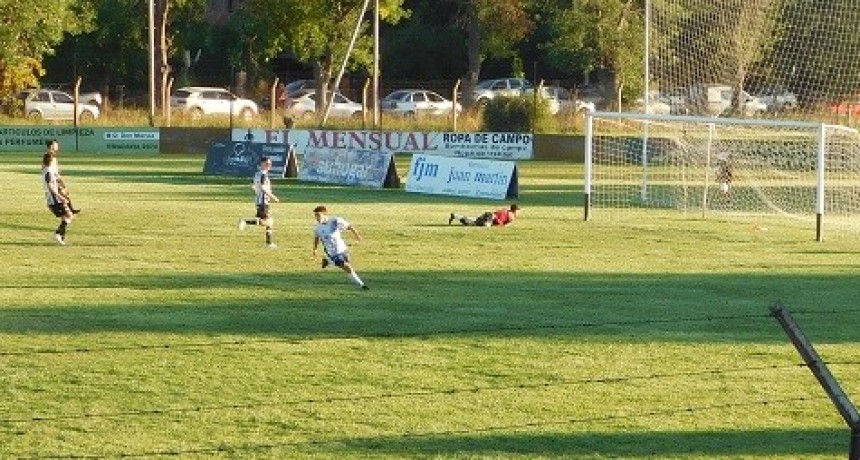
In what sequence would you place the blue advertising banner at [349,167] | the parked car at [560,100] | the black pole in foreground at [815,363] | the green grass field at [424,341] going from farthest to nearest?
the parked car at [560,100] < the blue advertising banner at [349,167] < the green grass field at [424,341] < the black pole in foreground at [815,363]

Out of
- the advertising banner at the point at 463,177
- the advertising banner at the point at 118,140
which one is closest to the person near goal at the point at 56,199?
the advertising banner at the point at 463,177

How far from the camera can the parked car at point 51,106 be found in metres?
64.0

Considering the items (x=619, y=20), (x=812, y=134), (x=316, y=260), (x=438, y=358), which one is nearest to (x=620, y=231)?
(x=316, y=260)

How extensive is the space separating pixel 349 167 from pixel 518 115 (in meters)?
15.1

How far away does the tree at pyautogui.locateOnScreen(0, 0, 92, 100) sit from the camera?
63.8m

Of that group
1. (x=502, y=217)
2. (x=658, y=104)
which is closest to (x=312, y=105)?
(x=658, y=104)

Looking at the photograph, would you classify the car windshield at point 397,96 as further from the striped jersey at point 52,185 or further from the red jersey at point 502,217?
the striped jersey at point 52,185

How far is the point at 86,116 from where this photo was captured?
2452 inches

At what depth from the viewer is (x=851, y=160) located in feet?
111

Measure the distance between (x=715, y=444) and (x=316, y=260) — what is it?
1217 cm

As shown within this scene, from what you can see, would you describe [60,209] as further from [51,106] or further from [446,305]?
[51,106]

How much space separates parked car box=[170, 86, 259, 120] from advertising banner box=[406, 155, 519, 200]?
89.9ft

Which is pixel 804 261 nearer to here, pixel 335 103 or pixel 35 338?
pixel 35 338

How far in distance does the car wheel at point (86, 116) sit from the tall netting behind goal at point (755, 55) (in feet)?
93.2
